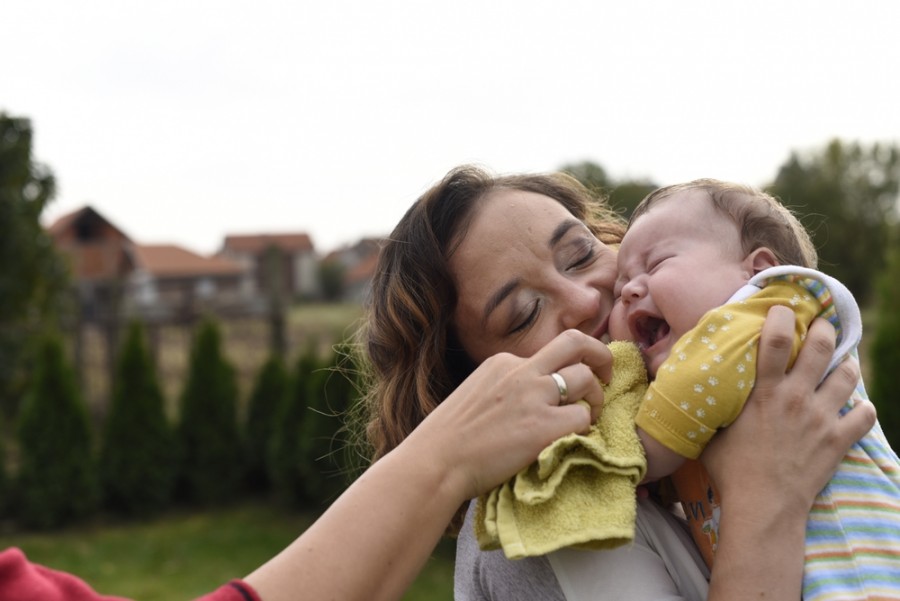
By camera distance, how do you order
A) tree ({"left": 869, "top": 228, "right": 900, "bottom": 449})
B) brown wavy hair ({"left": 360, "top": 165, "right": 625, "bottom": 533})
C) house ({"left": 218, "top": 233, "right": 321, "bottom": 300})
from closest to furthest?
brown wavy hair ({"left": 360, "top": 165, "right": 625, "bottom": 533}) → tree ({"left": 869, "top": 228, "right": 900, "bottom": 449}) → house ({"left": 218, "top": 233, "right": 321, "bottom": 300})

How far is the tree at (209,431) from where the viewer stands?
10172 mm

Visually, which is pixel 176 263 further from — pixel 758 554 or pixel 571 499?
pixel 758 554

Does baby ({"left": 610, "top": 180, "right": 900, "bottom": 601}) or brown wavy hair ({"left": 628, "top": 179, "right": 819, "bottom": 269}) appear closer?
baby ({"left": 610, "top": 180, "right": 900, "bottom": 601})

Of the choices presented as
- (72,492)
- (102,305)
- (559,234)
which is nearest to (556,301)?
(559,234)

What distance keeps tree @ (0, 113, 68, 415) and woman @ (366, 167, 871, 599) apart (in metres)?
10.1

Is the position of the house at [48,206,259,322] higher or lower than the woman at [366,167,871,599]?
lower

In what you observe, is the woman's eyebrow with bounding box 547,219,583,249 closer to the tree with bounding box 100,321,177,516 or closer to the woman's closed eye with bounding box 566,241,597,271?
the woman's closed eye with bounding box 566,241,597,271

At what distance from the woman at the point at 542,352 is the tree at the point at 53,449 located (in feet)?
28.5

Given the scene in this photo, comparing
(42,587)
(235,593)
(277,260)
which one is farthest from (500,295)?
(277,260)

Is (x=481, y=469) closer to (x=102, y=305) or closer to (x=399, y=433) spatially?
(x=399, y=433)

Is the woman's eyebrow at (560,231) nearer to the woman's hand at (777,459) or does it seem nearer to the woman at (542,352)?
the woman at (542,352)

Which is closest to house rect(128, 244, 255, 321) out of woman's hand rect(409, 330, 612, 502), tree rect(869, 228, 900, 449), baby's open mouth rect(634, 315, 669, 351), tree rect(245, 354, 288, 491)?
tree rect(245, 354, 288, 491)

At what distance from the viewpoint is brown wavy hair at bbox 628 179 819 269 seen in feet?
6.06

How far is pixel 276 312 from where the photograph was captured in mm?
11555
